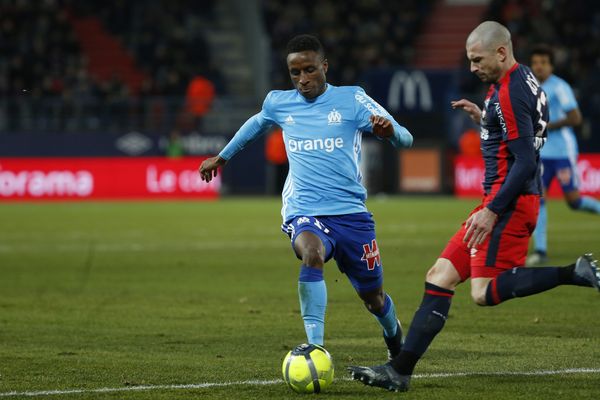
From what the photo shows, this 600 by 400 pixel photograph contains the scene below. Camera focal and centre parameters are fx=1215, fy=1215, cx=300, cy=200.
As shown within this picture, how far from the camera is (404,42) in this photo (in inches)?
1433

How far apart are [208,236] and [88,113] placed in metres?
14.2

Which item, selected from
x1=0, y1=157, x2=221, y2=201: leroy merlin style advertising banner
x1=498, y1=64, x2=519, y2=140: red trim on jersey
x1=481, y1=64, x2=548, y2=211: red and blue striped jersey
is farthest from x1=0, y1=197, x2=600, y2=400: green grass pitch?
x1=0, y1=157, x2=221, y2=201: leroy merlin style advertising banner

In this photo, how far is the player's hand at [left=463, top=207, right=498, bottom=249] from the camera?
6.66 m

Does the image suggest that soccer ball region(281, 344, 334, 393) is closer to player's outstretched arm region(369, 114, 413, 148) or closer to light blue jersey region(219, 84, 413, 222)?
light blue jersey region(219, 84, 413, 222)

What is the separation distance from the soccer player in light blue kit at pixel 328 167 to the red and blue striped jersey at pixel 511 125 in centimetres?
55

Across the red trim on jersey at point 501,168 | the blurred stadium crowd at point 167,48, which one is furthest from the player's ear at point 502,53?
the blurred stadium crowd at point 167,48

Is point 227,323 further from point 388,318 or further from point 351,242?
point 351,242

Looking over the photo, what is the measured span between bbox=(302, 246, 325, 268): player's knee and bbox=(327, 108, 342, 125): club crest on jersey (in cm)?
86

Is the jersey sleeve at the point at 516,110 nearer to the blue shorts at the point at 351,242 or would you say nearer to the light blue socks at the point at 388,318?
the blue shorts at the point at 351,242

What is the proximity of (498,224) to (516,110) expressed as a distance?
67cm

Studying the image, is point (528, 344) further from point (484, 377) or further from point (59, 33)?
point (59, 33)

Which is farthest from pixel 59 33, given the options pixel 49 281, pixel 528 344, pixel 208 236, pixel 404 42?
pixel 528 344

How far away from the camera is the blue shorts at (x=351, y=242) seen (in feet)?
24.2

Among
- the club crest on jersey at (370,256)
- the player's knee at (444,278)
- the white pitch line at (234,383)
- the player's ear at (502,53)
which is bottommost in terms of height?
the white pitch line at (234,383)
